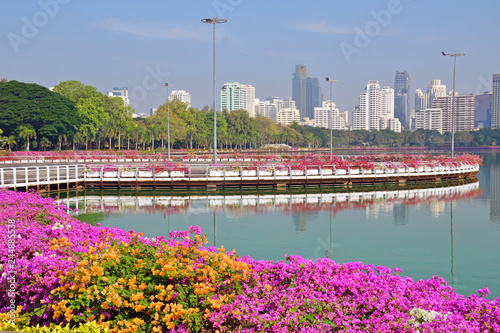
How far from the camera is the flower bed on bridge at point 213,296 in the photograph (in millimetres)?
6215

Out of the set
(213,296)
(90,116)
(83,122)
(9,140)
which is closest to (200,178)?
(213,296)

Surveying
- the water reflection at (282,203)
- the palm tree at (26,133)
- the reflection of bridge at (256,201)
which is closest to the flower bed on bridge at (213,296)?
the water reflection at (282,203)

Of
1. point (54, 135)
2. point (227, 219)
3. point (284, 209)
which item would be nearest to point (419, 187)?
point (284, 209)

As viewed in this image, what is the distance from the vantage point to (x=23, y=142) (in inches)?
3231

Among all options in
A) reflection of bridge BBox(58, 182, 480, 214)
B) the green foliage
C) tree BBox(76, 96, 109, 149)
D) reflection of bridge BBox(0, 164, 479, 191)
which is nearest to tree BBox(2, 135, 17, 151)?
the green foliage

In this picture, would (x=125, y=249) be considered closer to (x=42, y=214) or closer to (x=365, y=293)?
(x=365, y=293)

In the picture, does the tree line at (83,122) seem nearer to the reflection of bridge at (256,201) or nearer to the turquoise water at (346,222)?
the reflection of bridge at (256,201)

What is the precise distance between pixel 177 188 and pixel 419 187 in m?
17.6

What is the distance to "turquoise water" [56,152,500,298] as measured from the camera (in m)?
15.4

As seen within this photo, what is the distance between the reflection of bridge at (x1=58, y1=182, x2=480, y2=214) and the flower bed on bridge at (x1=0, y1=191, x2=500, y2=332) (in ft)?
60.2

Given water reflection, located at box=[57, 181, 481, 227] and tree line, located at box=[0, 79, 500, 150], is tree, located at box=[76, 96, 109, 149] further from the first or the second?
water reflection, located at box=[57, 181, 481, 227]

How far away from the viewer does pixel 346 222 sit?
2272 cm

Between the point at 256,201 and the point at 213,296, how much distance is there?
2364 centimetres

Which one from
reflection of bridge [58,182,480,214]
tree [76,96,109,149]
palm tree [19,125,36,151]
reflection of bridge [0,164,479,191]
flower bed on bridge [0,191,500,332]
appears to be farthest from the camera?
tree [76,96,109,149]
